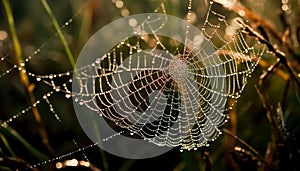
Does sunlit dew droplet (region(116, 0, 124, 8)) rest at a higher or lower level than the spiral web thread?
higher

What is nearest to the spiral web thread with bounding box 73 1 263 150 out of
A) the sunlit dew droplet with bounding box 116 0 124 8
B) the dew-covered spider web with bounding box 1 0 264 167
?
the dew-covered spider web with bounding box 1 0 264 167

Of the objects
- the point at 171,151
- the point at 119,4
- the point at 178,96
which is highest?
the point at 119,4

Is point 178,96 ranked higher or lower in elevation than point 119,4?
lower

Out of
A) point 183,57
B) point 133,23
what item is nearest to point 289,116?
point 183,57

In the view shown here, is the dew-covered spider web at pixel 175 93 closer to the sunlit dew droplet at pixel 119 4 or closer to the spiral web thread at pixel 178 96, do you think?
the spiral web thread at pixel 178 96

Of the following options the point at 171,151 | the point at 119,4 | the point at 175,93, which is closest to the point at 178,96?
the point at 175,93

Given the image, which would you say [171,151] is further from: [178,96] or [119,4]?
[119,4]

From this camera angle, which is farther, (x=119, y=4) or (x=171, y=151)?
(x=119, y=4)

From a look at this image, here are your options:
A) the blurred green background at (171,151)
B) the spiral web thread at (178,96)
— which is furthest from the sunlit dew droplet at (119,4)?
the spiral web thread at (178,96)

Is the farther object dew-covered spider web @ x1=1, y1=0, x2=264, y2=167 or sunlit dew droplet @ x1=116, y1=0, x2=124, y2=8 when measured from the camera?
sunlit dew droplet @ x1=116, y1=0, x2=124, y2=8

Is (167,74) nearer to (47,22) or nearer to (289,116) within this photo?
(289,116)

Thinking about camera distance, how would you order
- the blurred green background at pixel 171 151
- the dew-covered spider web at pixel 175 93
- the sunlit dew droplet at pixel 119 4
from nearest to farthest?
1. the blurred green background at pixel 171 151
2. the dew-covered spider web at pixel 175 93
3. the sunlit dew droplet at pixel 119 4

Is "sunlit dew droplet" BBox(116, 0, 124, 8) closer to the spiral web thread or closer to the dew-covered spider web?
the dew-covered spider web
